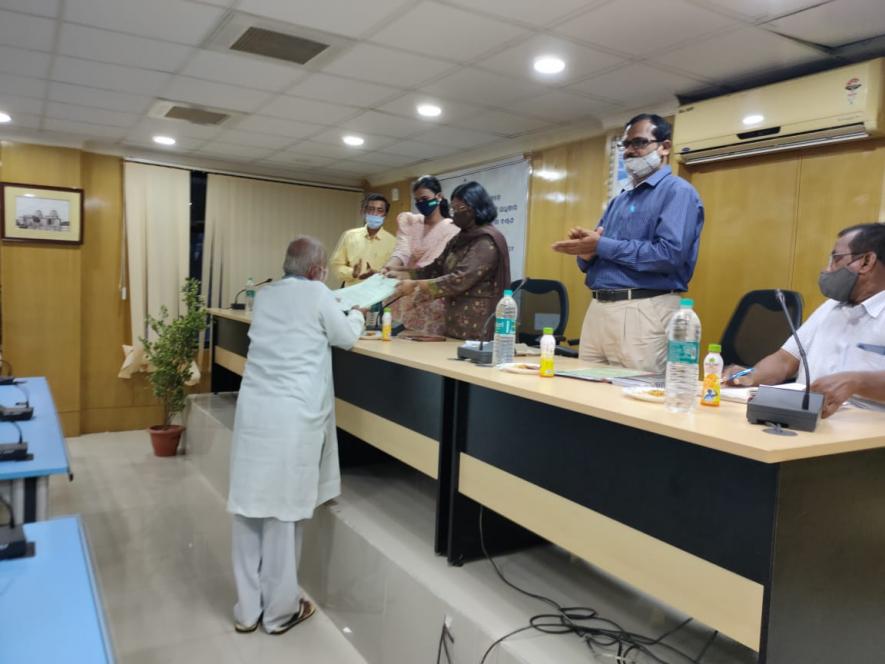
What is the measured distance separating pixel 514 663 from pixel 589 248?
4.23 feet

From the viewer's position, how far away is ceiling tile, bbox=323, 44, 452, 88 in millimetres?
2957

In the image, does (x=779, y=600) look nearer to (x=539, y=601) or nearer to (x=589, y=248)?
(x=539, y=601)

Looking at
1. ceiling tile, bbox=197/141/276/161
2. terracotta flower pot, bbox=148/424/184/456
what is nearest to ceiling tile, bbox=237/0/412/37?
ceiling tile, bbox=197/141/276/161

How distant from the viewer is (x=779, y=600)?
3.75 ft

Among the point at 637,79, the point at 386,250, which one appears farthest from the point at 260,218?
the point at 637,79

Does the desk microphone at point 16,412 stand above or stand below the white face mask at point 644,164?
below

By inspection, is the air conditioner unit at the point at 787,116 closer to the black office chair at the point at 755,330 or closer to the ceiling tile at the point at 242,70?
the black office chair at the point at 755,330

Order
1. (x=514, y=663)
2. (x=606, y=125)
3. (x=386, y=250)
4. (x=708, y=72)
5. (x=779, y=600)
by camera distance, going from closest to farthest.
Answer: (x=779, y=600), (x=514, y=663), (x=708, y=72), (x=606, y=125), (x=386, y=250)

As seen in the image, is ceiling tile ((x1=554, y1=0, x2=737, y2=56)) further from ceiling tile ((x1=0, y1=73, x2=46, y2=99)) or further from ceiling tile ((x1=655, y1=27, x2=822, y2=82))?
ceiling tile ((x1=0, y1=73, x2=46, y2=99))

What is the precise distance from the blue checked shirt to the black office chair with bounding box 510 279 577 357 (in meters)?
1.33

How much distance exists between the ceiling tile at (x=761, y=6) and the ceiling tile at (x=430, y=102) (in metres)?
1.64

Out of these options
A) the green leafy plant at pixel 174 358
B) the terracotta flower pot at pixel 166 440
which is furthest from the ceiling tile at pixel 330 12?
the terracotta flower pot at pixel 166 440

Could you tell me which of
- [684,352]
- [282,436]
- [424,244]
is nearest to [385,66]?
[424,244]

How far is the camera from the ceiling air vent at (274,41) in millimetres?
2691
